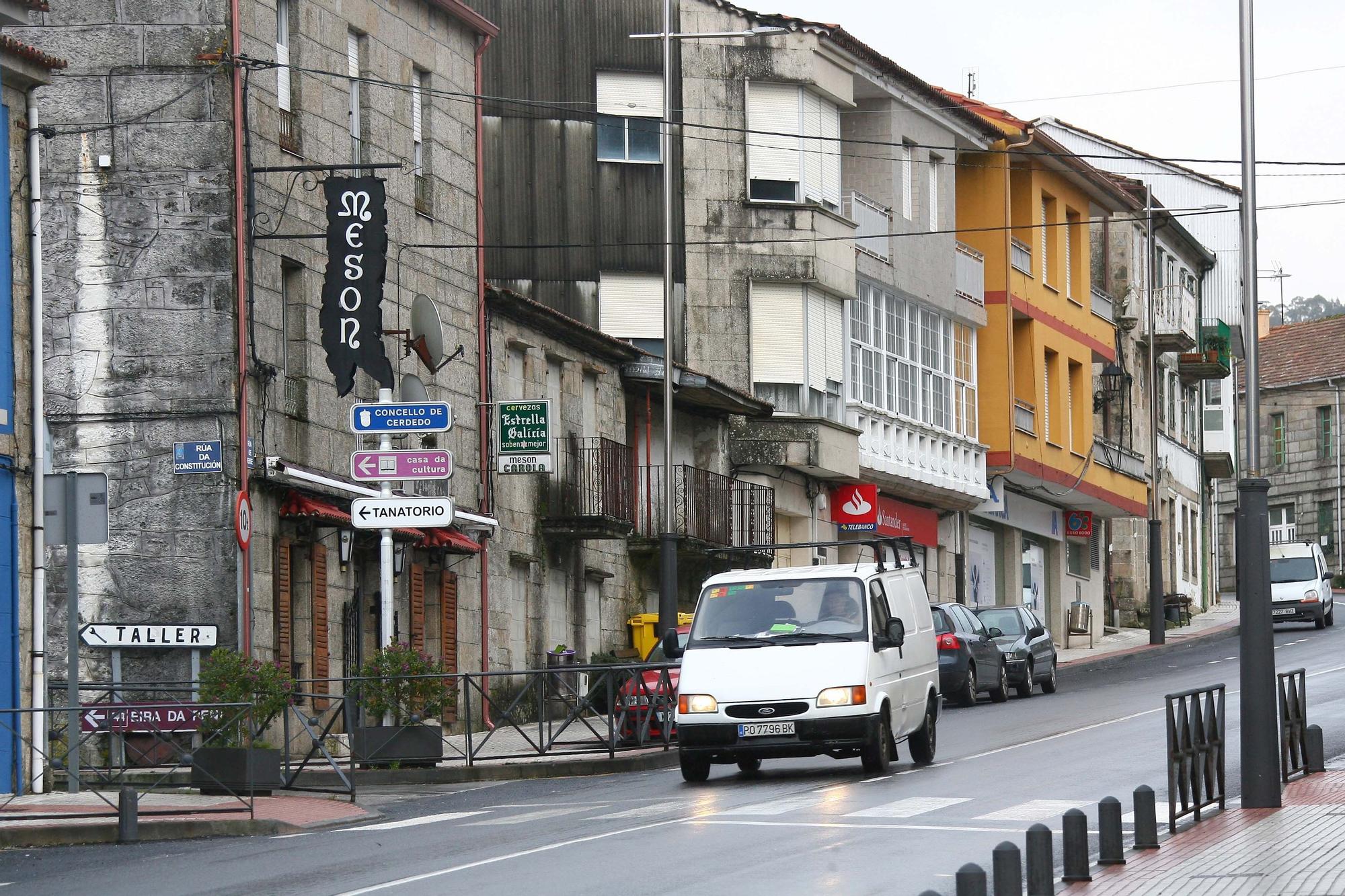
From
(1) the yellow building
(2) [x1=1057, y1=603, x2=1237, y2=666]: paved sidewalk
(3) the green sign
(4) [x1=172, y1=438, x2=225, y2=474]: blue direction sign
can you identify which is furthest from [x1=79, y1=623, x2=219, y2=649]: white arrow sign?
(1) the yellow building

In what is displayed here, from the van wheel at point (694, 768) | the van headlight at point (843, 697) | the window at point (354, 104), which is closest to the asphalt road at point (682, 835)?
the van wheel at point (694, 768)

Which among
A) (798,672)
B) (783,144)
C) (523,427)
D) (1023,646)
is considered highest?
(783,144)

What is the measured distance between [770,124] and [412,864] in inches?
1147

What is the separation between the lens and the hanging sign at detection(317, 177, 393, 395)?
2647cm

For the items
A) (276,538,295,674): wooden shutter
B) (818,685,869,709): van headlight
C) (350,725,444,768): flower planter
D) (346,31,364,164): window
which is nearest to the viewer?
(818,685,869,709): van headlight

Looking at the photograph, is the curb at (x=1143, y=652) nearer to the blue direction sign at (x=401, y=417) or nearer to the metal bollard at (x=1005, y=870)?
the blue direction sign at (x=401, y=417)

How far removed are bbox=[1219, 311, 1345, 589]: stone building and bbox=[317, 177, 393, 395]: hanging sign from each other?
60.3 m

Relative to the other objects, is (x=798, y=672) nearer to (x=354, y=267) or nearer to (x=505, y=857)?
(x=505, y=857)

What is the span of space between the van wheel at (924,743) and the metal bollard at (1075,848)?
367 inches

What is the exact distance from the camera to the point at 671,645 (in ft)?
71.2

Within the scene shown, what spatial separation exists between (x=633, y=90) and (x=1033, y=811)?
26.6m


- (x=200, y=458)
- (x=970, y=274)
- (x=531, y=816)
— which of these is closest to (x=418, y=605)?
(x=200, y=458)

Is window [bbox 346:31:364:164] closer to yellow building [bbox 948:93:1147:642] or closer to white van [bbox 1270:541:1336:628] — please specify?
yellow building [bbox 948:93:1147:642]

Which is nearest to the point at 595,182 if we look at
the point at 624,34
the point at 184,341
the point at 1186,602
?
the point at 624,34
